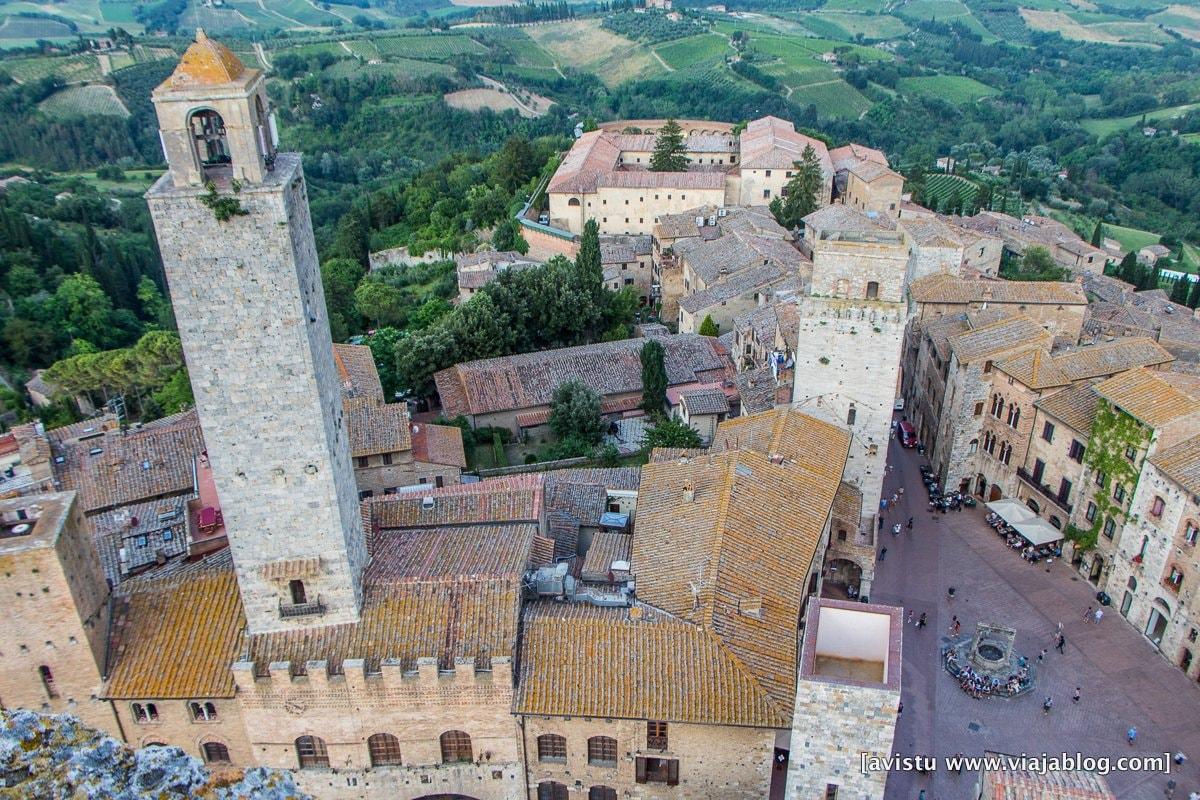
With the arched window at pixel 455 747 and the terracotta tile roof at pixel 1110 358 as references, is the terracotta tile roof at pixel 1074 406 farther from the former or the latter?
the arched window at pixel 455 747

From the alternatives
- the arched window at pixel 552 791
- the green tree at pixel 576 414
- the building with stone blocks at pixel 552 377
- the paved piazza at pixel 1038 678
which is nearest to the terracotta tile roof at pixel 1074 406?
the paved piazza at pixel 1038 678

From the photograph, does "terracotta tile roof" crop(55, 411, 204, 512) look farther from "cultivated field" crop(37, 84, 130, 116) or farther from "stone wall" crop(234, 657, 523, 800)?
"cultivated field" crop(37, 84, 130, 116)

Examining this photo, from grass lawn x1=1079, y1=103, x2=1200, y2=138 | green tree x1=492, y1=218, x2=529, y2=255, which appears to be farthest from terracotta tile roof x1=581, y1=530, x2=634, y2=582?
grass lawn x1=1079, y1=103, x2=1200, y2=138

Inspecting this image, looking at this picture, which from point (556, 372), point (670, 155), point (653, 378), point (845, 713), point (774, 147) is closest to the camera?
point (845, 713)

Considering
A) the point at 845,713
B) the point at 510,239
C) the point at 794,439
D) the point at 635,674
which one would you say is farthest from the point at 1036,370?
the point at 510,239

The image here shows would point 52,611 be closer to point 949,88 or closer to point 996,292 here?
point 996,292

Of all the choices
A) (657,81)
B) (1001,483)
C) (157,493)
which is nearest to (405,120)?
(657,81)
